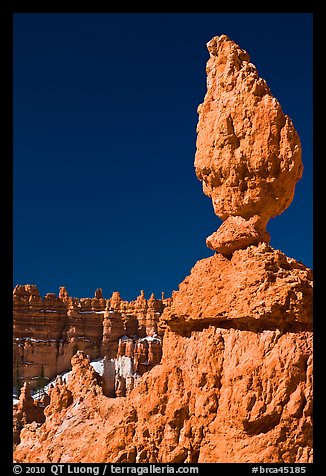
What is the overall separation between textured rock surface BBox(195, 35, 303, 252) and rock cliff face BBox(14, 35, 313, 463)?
2 centimetres

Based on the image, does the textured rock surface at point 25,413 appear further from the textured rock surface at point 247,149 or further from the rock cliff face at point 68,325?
the rock cliff face at point 68,325

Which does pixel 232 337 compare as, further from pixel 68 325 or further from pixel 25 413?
pixel 68 325

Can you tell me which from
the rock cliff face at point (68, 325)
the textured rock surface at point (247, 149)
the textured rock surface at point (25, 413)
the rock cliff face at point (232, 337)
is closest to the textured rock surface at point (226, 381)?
the rock cliff face at point (232, 337)

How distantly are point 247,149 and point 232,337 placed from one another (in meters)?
3.23

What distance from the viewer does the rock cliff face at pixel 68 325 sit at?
6950 centimetres

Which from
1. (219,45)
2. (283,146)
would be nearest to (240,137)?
(283,146)

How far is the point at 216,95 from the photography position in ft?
34.2

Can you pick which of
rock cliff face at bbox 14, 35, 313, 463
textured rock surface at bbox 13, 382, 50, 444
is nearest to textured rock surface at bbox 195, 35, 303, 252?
rock cliff face at bbox 14, 35, 313, 463

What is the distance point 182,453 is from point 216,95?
20.4 ft

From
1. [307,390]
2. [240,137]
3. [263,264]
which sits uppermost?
[240,137]

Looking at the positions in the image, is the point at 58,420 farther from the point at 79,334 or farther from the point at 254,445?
the point at 79,334
